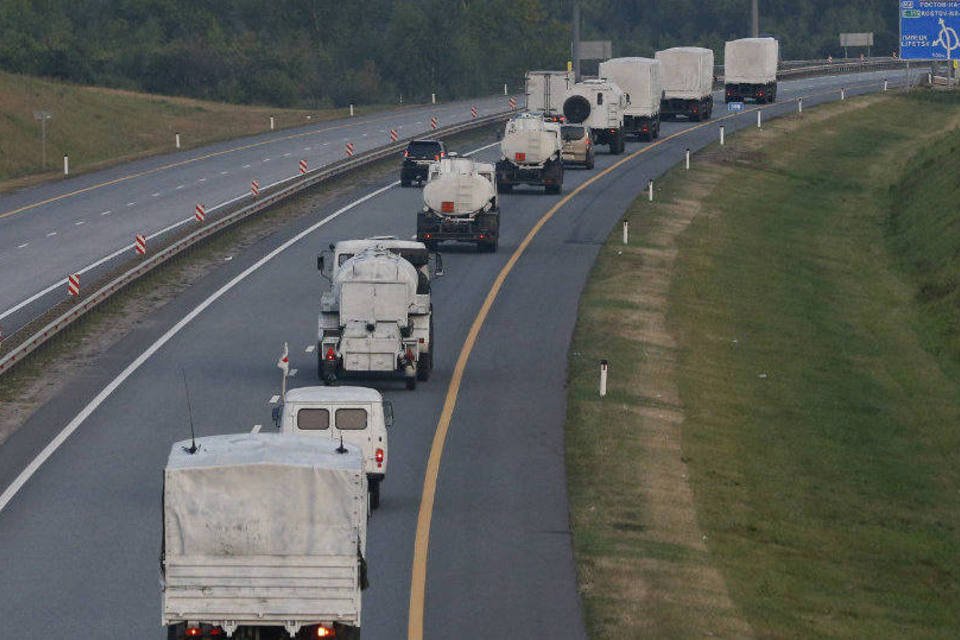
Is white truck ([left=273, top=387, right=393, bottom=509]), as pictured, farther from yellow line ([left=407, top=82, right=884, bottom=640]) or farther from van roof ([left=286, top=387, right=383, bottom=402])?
yellow line ([left=407, top=82, right=884, bottom=640])

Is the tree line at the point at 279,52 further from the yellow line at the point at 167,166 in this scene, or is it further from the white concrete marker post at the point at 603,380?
the white concrete marker post at the point at 603,380

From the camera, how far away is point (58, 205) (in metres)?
72.6

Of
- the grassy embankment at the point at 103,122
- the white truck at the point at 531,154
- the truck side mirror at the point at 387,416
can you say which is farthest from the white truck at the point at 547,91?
the truck side mirror at the point at 387,416

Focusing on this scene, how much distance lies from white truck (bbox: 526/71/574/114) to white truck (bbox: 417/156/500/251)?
107 feet

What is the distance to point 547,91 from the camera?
91750 mm

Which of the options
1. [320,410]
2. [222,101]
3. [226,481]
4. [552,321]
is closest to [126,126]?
[222,101]

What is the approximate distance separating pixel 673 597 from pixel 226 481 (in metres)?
7.92

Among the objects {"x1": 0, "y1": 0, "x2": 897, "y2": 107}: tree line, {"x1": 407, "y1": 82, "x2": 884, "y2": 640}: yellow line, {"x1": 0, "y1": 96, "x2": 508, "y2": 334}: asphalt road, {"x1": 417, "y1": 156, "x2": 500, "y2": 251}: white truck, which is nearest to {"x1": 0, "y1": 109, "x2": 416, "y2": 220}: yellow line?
{"x1": 0, "y1": 96, "x2": 508, "y2": 334}: asphalt road

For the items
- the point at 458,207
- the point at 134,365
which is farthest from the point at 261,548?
the point at 458,207

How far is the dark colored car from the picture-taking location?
76.2m

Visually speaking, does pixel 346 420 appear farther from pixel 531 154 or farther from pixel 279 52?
pixel 279 52

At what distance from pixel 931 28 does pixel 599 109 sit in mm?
24501

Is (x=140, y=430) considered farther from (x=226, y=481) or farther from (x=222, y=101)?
(x=222, y=101)

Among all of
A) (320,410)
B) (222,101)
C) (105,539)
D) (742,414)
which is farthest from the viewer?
(222,101)
